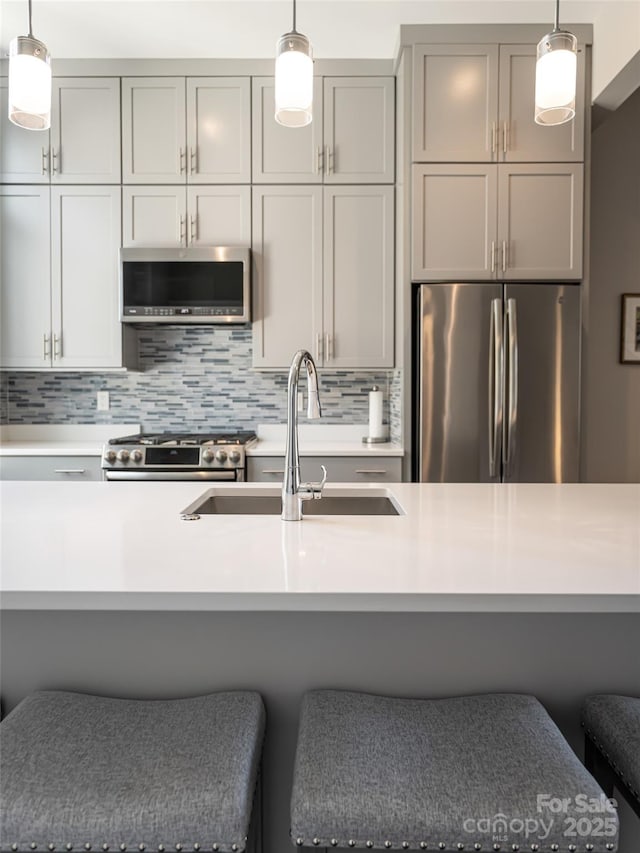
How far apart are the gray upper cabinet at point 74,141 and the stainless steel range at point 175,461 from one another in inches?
58.7

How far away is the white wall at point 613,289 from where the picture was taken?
12.0ft

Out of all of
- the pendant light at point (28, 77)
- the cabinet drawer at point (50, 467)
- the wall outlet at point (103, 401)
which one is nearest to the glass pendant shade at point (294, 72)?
the pendant light at point (28, 77)

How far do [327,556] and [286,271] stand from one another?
247 cm

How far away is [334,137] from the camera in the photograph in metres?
3.41

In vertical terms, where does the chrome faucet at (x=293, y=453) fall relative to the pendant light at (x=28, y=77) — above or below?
below

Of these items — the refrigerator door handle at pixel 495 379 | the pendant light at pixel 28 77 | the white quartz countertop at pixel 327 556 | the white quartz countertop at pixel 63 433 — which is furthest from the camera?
the white quartz countertop at pixel 63 433

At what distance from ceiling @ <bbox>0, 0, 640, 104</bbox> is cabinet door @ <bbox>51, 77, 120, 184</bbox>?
189mm

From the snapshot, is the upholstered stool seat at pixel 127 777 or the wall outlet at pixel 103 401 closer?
the upholstered stool seat at pixel 127 777

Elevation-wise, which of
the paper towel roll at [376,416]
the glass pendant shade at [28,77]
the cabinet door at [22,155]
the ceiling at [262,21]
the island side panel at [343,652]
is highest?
the ceiling at [262,21]

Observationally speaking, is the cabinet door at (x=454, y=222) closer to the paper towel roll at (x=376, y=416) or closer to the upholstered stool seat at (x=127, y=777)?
the paper towel roll at (x=376, y=416)

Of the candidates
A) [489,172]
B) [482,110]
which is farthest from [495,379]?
[482,110]

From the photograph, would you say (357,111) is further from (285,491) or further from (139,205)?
(285,491)

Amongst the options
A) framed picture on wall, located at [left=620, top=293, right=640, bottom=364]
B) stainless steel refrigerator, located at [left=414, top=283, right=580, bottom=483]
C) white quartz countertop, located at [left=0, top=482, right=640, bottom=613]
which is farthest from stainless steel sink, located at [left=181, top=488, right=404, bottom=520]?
framed picture on wall, located at [left=620, top=293, right=640, bottom=364]

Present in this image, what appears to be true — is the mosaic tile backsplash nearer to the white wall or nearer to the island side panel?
the white wall
